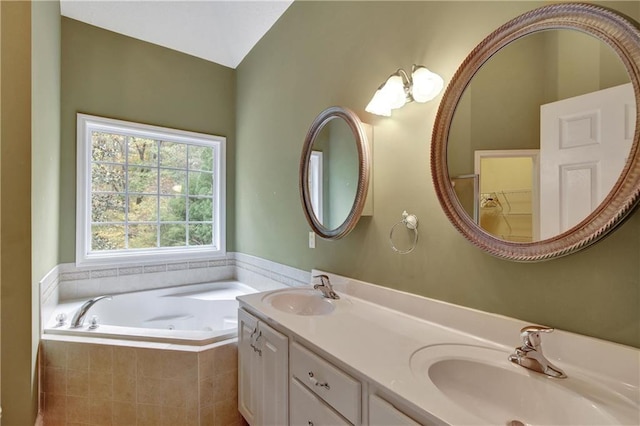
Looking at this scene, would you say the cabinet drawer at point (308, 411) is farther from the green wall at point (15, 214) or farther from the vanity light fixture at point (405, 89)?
the green wall at point (15, 214)

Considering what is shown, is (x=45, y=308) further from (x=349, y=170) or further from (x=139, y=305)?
(x=349, y=170)

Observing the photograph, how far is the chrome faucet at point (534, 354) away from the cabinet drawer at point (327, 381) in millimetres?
528

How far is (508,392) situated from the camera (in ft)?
2.97

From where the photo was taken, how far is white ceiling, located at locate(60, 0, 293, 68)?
2.43 metres

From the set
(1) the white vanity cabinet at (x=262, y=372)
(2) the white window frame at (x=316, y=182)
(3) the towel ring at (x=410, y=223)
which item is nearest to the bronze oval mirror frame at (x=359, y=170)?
(2) the white window frame at (x=316, y=182)

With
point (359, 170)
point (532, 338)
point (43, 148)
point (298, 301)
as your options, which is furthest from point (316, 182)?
point (43, 148)

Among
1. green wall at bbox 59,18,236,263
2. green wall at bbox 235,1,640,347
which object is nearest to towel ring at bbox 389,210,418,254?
green wall at bbox 235,1,640,347

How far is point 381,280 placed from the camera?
1552 millimetres

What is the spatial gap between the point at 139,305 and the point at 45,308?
77cm

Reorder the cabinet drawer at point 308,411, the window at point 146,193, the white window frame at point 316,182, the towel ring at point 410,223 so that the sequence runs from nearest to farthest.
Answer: the cabinet drawer at point 308,411 < the towel ring at point 410,223 < the white window frame at point 316,182 < the window at point 146,193

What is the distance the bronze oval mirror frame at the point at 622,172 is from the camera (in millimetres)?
802

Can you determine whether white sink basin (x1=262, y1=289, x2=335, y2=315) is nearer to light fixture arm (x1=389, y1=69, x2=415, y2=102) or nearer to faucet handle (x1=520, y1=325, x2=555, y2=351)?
faucet handle (x1=520, y1=325, x2=555, y2=351)

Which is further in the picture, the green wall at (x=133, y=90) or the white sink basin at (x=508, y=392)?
the green wall at (x=133, y=90)

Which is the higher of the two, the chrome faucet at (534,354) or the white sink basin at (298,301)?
the chrome faucet at (534,354)
